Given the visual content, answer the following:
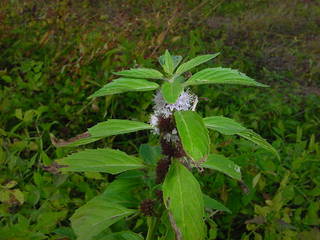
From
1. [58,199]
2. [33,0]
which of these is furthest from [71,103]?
[33,0]

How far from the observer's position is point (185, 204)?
2.63 ft

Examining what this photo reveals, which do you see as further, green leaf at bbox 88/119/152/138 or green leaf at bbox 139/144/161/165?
green leaf at bbox 139/144/161/165

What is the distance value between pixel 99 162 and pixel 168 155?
7.8 inches

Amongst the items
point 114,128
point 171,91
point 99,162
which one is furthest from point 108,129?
point 171,91

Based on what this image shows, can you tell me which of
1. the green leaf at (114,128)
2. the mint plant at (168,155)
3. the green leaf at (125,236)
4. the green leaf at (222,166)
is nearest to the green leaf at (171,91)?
the mint plant at (168,155)

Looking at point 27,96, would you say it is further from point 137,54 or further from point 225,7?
point 225,7

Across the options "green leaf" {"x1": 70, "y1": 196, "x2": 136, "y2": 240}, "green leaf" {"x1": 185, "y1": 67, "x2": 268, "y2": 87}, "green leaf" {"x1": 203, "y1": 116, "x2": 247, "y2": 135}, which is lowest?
"green leaf" {"x1": 70, "y1": 196, "x2": 136, "y2": 240}

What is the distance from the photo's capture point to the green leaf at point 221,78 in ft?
2.68

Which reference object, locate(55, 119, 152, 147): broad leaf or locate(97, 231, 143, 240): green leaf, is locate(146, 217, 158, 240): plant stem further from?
locate(55, 119, 152, 147): broad leaf

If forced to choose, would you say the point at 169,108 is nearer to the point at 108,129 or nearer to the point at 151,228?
the point at 108,129

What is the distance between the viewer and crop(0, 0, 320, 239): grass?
1671 mm

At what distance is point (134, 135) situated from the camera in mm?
2502

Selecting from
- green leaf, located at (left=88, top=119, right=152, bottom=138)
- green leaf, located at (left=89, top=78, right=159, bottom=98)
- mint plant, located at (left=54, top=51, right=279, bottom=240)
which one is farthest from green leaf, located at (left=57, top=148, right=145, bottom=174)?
green leaf, located at (left=89, top=78, right=159, bottom=98)

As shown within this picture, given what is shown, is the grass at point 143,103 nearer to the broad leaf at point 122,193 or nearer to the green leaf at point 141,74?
the green leaf at point 141,74
